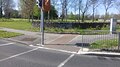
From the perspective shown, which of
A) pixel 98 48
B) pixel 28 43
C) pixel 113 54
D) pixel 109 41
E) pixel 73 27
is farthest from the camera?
pixel 73 27

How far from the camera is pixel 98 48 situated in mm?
Answer: 16266

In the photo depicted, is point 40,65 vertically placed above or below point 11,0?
below

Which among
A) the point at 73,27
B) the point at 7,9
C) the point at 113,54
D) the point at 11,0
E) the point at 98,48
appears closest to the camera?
the point at 113,54

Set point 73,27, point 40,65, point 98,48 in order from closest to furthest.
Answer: point 40,65, point 98,48, point 73,27

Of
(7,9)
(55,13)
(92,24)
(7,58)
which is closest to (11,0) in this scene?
(7,9)

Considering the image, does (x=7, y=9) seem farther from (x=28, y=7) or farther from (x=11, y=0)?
(x=28, y=7)

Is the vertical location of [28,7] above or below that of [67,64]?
above

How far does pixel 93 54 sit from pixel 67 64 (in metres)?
3.48

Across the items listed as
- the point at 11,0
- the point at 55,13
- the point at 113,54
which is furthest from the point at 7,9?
the point at 113,54

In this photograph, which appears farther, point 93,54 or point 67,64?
point 93,54

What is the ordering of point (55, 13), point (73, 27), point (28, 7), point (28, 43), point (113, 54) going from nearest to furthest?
1. point (113, 54)
2. point (28, 43)
3. point (73, 27)
4. point (28, 7)
5. point (55, 13)

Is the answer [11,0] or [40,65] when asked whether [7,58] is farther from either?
[11,0]

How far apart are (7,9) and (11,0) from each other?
8200 millimetres

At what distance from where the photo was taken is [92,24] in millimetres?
36500
